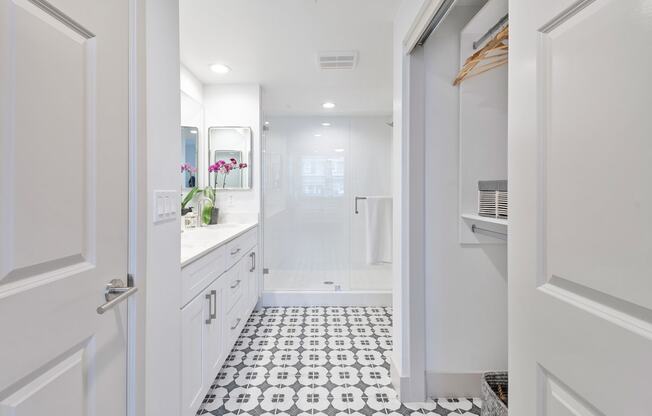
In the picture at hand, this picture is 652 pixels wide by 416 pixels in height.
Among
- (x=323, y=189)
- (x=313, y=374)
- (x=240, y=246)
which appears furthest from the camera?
(x=323, y=189)

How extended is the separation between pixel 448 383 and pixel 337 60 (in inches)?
92.9

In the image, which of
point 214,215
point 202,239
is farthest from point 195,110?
point 202,239

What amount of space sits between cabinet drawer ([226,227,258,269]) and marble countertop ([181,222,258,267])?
0.05m

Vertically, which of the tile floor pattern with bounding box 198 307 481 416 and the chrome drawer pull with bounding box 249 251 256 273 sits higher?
the chrome drawer pull with bounding box 249 251 256 273

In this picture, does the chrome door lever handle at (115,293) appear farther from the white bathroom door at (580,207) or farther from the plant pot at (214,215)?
the plant pot at (214,215)

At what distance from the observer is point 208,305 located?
5.18 ft

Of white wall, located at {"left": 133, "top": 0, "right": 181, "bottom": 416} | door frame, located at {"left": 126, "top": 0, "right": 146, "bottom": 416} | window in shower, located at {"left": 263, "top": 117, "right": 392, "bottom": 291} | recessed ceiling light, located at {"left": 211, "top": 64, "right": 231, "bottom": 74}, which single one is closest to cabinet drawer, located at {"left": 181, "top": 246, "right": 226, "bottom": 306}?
white wall, located at {"left": 133, "top": 0, "right": 181, "bottom": 416}

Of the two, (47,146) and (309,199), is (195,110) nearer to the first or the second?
(309,199)

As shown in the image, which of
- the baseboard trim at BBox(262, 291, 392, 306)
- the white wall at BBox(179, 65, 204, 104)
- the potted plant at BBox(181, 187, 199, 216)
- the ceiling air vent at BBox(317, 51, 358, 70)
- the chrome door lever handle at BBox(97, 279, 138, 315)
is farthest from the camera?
the baseboard trim at BBox(262, 291, 392, 306)

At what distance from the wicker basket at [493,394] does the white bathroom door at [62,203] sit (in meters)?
1.39

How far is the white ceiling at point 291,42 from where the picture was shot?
1.77 m

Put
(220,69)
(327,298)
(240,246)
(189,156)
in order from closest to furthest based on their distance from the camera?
(240,246)
(220,69)
(189,156)
(327,298)

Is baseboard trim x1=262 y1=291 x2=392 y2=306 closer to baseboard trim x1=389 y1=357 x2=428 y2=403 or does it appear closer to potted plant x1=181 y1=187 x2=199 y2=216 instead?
potted plant x1=181 y1=187 x2=199 y2=216

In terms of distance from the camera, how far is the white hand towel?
10.2 feet
